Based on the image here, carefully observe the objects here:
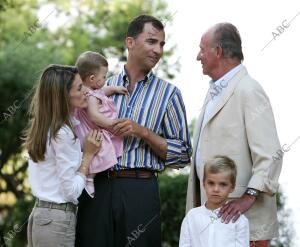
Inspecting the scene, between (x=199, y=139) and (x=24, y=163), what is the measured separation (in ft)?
30.5

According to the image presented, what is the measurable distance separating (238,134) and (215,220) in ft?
1.51

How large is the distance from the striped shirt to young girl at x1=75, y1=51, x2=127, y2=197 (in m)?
0.08

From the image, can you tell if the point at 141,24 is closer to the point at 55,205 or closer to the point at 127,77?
the point at 127,77

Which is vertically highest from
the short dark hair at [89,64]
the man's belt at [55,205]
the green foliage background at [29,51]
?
the green foliage background at [29,51]

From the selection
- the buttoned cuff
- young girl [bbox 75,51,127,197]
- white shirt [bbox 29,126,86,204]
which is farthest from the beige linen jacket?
white shirt [bbox 29,126,86,204]

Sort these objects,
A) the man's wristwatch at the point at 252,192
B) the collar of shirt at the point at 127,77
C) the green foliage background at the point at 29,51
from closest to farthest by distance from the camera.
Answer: the man's wristwatch at the point at 252,192 < the collar of shirt at the point at 127,77 < the green foliage background at the point at 29,51

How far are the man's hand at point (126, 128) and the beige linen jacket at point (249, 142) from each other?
0.38 m

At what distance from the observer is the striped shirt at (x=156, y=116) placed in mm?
4293

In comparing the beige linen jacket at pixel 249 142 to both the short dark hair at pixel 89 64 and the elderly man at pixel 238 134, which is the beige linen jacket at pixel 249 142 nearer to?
the elderly man at pixel 238 134

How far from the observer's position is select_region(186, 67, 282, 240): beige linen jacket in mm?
3760

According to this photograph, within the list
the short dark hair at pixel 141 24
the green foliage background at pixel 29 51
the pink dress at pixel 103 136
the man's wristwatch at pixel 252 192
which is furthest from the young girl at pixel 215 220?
the green foliage background at pixel 29 51

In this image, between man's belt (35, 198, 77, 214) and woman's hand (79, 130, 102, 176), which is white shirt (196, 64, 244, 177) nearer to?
woman's hand (79, 130, 102, 176)

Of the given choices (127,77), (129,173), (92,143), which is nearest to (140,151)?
(129,173)

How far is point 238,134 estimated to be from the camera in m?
3.86
